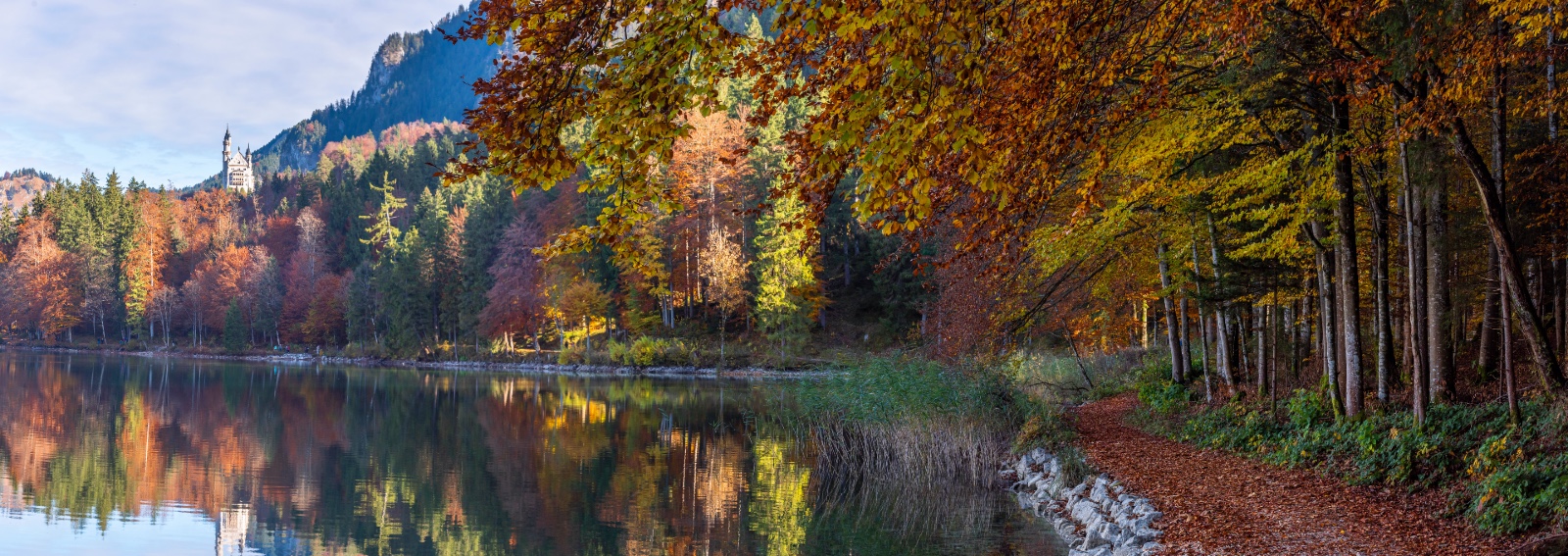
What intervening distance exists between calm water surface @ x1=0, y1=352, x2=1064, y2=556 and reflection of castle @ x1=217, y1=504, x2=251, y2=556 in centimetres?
4

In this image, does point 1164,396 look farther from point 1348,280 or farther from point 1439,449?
point 1439,449

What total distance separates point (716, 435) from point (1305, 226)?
14675 mm

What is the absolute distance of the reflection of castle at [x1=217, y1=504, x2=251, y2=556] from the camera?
13.6 metres

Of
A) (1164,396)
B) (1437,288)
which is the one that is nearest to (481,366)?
(1164,396)

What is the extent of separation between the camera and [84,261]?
84.9 m

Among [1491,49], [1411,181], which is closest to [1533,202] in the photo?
[1411,181]

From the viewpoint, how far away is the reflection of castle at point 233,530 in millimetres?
13578

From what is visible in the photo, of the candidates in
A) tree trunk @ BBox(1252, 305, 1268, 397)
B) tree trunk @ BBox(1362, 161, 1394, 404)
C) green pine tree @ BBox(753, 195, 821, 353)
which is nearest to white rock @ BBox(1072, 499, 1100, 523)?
tree trunk @ BBox(1362, 161, 1394, 404)

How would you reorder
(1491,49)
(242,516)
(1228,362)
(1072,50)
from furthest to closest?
1. (1228,362)
2. (242,516)
3. (1491,49)
4. (1072,50)

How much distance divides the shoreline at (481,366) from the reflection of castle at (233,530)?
20.4 meters

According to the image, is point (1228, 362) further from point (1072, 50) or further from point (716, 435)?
point (1072, 50)

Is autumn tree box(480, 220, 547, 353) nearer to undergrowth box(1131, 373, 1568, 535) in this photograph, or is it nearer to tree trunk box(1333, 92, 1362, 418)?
undergrowth box(1131, 373, 1568, 535)

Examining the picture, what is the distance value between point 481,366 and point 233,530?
151ft

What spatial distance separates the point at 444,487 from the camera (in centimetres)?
1809
